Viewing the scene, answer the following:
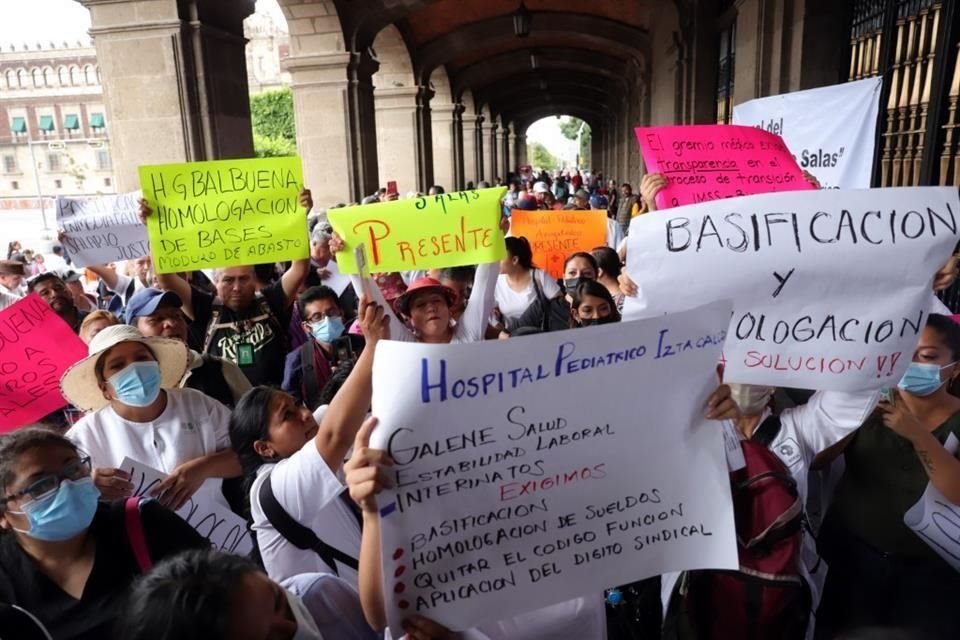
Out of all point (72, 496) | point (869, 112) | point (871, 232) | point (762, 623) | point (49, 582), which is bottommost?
point (762, 623)

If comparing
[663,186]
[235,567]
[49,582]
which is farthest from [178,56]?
[235,567]

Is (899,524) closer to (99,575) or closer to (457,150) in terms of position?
(99,575)

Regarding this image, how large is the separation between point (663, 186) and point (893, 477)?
1.37 meters

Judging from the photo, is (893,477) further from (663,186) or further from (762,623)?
(663,186)

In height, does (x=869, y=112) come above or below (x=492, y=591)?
above

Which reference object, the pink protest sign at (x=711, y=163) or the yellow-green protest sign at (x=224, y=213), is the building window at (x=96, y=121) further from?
the pink protest sign at (x=711, y=163)

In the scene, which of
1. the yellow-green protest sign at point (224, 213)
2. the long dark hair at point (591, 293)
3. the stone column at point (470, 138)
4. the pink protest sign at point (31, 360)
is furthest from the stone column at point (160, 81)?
the stone column at point (470, 138)

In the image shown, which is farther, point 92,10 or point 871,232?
point 92,10

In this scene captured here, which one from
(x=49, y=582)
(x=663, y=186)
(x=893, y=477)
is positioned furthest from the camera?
(x=663, y=186)

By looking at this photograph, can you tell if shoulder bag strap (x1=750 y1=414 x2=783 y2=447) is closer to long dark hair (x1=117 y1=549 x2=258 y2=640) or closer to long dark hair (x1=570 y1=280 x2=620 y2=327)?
long dark hair (x1=570 y1=280 x2=620 y2=327)

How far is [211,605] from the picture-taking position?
128 cm

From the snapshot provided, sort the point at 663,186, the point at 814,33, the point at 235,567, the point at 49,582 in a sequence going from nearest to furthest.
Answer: the point at 235,567
the point at 49,582
the point at 663,186
the point at 814,33

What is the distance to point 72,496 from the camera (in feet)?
5.79

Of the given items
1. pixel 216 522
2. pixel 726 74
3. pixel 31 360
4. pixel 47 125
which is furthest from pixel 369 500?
pixel 47 125
